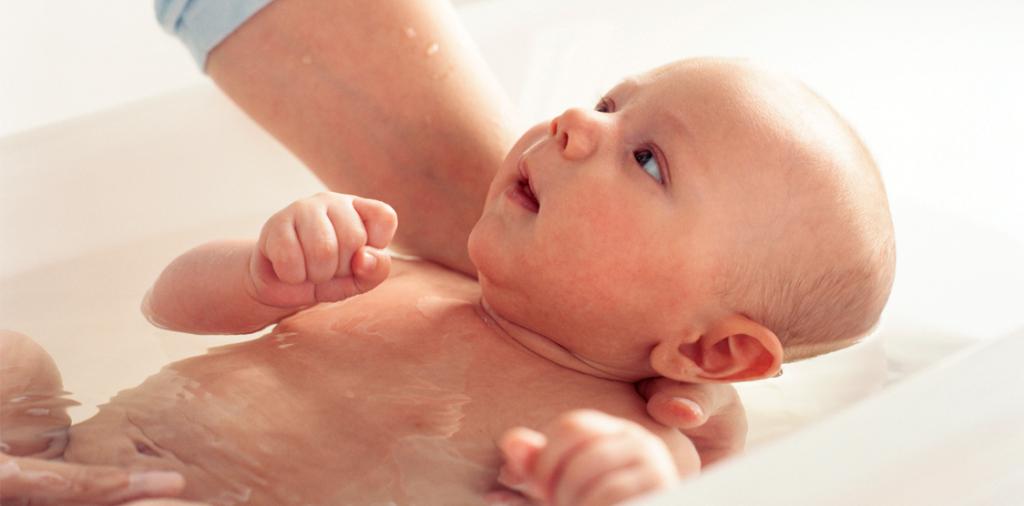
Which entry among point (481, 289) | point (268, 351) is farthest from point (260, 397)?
point (481, 289)

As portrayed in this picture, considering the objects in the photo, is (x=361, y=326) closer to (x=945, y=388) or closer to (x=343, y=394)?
(x=343, y=394)

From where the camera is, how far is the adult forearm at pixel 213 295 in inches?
32.8

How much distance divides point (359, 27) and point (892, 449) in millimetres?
585

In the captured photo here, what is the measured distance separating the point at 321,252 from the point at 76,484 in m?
0.19

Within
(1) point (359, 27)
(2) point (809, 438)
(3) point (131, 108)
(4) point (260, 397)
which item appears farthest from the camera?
(3) point (131, 108)

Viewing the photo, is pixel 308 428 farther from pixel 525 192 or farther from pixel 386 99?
pixel 386 99

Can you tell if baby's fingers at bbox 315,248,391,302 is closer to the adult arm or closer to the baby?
the baby

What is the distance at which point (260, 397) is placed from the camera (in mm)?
790

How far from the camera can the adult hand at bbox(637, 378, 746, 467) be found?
806mm

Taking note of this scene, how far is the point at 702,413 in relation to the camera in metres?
0.81

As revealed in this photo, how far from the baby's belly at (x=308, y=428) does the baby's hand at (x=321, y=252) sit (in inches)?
1.6

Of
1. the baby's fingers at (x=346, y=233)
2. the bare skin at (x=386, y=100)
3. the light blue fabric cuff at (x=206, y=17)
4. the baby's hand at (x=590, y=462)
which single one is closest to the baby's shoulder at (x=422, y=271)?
the bare skin at (x=386, y=100)

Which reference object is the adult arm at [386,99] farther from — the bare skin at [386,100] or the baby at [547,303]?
the baby at [547,303]

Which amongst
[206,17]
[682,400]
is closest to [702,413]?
[682,400]
